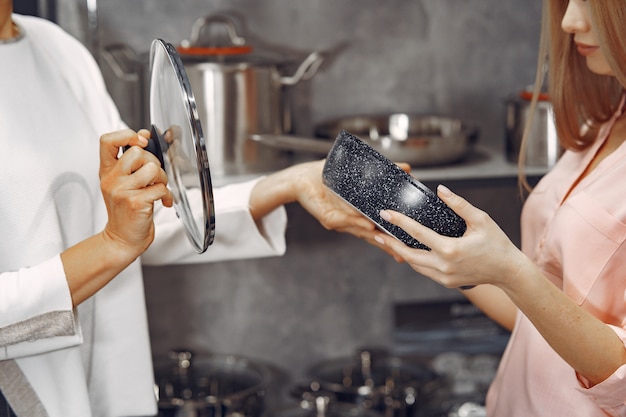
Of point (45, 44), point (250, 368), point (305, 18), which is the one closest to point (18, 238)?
point (45, 44)

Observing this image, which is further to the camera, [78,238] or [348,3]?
[348,3]

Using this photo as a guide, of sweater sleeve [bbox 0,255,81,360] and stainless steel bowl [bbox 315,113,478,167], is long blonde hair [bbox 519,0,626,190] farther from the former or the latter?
sweater sleeve [bbox 0,255,81,360]

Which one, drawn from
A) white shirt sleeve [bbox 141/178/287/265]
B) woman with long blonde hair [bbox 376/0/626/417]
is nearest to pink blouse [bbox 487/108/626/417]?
woman with long blonde hair [bbox 376/0/626/417]

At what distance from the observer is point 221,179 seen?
68.0 inches

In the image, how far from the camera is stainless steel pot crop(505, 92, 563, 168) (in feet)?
6.01

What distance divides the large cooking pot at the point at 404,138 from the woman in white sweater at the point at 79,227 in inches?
11.5

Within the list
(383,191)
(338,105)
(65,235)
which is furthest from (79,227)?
(338,105)

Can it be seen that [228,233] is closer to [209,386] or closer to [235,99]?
[235,99]

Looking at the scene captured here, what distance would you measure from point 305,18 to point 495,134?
21.7 inches

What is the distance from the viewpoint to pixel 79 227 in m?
1.23

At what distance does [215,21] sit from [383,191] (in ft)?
3.26

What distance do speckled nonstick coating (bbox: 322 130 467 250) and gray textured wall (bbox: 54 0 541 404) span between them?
0.99 meters

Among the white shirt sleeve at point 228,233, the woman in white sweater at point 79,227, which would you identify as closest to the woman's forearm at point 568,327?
the woman in white sweater at point 79,227

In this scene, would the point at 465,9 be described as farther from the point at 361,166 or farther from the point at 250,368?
the point at 361,166
